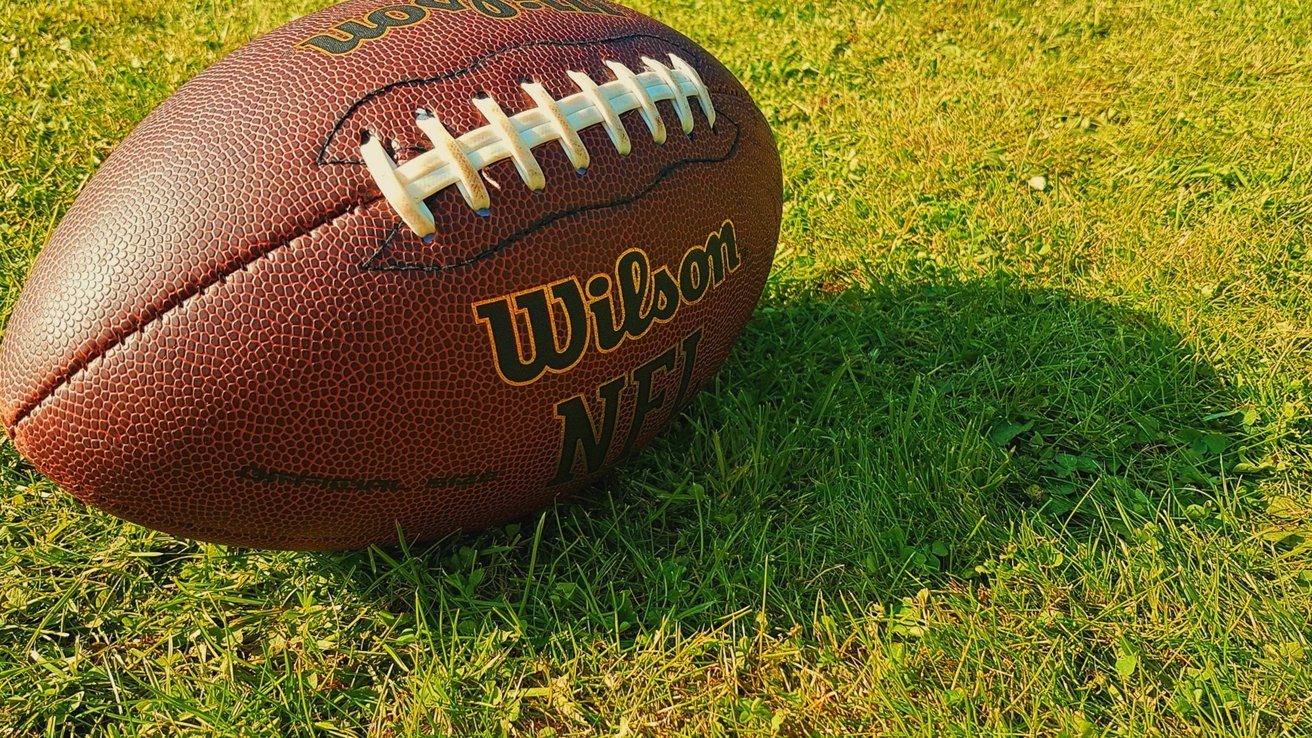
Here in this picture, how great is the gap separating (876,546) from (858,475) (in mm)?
214

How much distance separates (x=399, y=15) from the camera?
1.97 m

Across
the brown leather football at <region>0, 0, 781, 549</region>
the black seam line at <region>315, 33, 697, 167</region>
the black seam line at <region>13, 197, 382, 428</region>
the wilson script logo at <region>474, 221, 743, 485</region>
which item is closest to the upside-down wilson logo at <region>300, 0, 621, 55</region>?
the brown leather football at <region>0, 0, 781, 549</region>

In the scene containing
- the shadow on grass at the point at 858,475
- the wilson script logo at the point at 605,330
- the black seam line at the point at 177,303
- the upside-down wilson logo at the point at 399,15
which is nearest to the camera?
the black seam line at the point at 177,303

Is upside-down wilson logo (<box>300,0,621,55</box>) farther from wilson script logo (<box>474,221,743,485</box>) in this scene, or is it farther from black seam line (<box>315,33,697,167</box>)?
wilson script logo (<box>474,221,743,485</box>)

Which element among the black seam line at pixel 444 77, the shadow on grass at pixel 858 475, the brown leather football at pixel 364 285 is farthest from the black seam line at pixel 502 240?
the shadow on grass at pixel 858 475

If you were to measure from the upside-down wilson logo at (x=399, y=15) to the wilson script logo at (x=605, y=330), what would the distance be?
1.97 ft

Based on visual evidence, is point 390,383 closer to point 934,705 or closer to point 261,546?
point 261,546

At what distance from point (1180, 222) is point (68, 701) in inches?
131

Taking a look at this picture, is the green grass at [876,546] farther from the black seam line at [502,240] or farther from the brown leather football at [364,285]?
the black seam line at [502,240]

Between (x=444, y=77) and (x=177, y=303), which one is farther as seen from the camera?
(x=444, y=77)

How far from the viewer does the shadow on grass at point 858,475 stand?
2.08m

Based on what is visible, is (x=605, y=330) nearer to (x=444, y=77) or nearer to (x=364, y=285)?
(x=364, y=285)

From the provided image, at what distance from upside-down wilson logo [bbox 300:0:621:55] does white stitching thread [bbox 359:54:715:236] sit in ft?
0.80

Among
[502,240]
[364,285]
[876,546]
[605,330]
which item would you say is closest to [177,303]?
[364,285]
